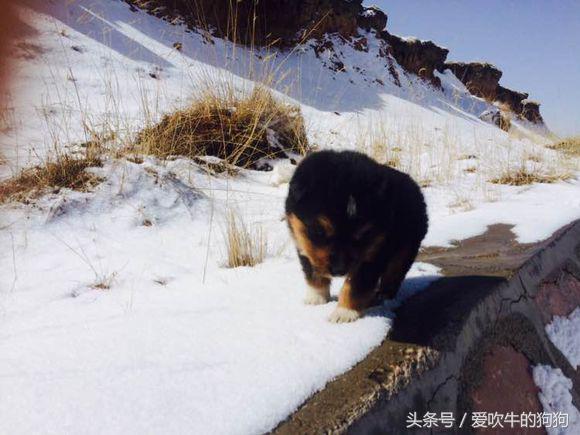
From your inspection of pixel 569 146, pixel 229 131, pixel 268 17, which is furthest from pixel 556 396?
pixel 268 17

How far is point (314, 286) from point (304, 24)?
39.2 ft

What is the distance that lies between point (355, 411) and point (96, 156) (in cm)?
345

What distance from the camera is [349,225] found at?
180 cm

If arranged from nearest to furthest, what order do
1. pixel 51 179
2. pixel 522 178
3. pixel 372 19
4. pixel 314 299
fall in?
pixel 314 299
pixel 51 179
pixel 522 178
pixel 372 19

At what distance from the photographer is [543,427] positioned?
206 centimetres

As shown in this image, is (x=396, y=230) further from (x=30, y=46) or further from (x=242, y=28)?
(x=242, y=28)

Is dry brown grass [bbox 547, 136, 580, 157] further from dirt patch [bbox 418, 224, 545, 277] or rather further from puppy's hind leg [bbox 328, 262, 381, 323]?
puppy's hind leg [bbox 328, 262, 381, 323]

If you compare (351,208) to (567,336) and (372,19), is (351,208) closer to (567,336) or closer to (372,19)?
(567,336)

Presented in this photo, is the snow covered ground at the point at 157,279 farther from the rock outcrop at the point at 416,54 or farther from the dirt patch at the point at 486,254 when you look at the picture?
the rock outcrop at the point at 416,54

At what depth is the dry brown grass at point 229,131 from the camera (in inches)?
193

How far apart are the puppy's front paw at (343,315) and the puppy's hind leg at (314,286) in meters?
0.20

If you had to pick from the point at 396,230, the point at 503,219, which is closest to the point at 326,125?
the point at 503,219

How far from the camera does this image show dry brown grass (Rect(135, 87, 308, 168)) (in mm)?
4902

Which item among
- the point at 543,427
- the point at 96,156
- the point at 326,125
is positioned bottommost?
the point at 543,427
